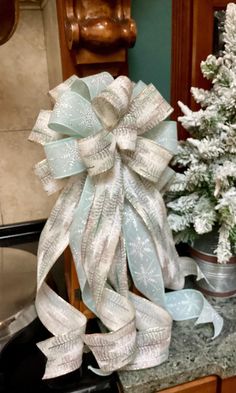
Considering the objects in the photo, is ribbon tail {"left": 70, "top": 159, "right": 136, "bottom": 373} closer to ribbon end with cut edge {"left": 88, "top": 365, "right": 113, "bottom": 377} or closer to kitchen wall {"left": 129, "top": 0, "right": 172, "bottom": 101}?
ribbon end with cut edge {"left": 88, "top": 365, "right": 113, "bottom": 377}

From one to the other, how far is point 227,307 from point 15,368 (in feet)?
1.22

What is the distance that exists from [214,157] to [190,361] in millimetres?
318

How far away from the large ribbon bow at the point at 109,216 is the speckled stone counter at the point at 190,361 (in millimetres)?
18

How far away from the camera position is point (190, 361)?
57cm

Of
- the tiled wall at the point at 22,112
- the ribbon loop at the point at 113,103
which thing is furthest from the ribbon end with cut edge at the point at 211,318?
the tiled wall at the point at 22,112

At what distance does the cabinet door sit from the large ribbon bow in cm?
5

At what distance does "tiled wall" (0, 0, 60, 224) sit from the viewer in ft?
2.63

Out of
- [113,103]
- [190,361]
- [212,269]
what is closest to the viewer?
[113,103]

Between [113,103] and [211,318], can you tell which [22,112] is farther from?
[211,318]

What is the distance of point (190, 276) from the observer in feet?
2.48

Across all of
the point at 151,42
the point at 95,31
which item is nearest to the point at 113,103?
the point at 95,31

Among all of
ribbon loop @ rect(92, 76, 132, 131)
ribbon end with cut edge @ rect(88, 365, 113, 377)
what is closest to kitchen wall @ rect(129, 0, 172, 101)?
ribbon loop @ rect(92, 76, 132, 131)

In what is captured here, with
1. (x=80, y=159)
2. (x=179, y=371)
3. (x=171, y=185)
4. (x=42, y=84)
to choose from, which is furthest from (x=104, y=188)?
(x=42, y=84)

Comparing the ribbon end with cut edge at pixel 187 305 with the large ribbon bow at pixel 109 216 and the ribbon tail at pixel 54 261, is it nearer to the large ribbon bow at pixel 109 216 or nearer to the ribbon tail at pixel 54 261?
the large ribbon bow at pixel 109 216
